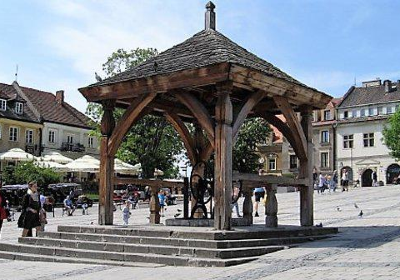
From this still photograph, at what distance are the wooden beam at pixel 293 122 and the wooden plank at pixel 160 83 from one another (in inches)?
84.2

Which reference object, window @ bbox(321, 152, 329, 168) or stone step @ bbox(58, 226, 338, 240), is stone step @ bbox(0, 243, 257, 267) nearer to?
stone step @ bbox(58, 226, 338, 240)

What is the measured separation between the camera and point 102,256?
36.6 ft

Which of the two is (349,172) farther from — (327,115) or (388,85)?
(388,85)

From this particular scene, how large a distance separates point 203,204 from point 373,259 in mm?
5392

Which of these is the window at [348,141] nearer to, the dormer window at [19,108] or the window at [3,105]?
the dormer window at [19,108]

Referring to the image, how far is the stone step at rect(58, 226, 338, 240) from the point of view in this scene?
10.8 m

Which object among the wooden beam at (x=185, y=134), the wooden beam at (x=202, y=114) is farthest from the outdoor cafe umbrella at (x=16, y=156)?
the wooden beam at (x=202, y=114)

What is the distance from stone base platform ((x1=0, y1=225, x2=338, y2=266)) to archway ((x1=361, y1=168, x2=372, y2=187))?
60.7 metres

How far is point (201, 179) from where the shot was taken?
14.3 metres

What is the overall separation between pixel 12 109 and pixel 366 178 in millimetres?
40906

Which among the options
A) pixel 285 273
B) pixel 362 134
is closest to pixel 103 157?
pixel 285 273

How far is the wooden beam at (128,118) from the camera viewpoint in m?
12.9

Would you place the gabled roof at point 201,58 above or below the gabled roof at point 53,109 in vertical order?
below

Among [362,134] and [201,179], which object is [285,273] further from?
[362,134]
